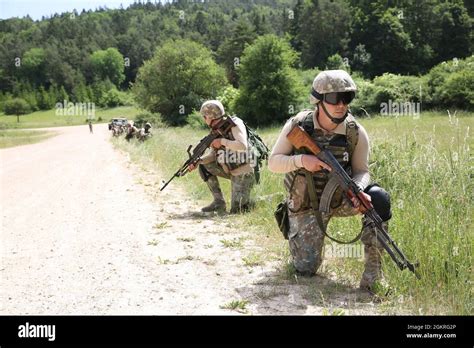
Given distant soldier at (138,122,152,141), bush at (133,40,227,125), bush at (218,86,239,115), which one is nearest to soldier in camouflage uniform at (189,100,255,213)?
distant soldier at (138,122,152,141)

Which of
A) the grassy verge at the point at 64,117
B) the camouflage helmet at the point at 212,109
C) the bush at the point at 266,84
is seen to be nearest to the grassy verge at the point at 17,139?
the bush at the point at 266,84

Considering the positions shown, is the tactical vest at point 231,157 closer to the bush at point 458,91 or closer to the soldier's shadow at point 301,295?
the soldier's shadow at point 301,295

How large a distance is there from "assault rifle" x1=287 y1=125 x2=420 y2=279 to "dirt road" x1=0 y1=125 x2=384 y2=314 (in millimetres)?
432

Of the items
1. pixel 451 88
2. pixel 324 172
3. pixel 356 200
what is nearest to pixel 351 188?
pixel 356 200

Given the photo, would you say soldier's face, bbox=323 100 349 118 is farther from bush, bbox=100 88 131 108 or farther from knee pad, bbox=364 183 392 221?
bush, bbox=100 88 131 108

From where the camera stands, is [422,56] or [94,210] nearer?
[94,210]

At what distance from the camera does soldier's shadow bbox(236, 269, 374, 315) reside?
11.9 ft

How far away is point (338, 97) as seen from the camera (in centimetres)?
390

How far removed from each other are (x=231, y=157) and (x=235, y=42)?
254 ft

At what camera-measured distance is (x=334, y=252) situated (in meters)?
4.84

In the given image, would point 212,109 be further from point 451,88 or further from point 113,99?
point 113,99

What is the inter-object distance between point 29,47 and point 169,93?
9844 cm
